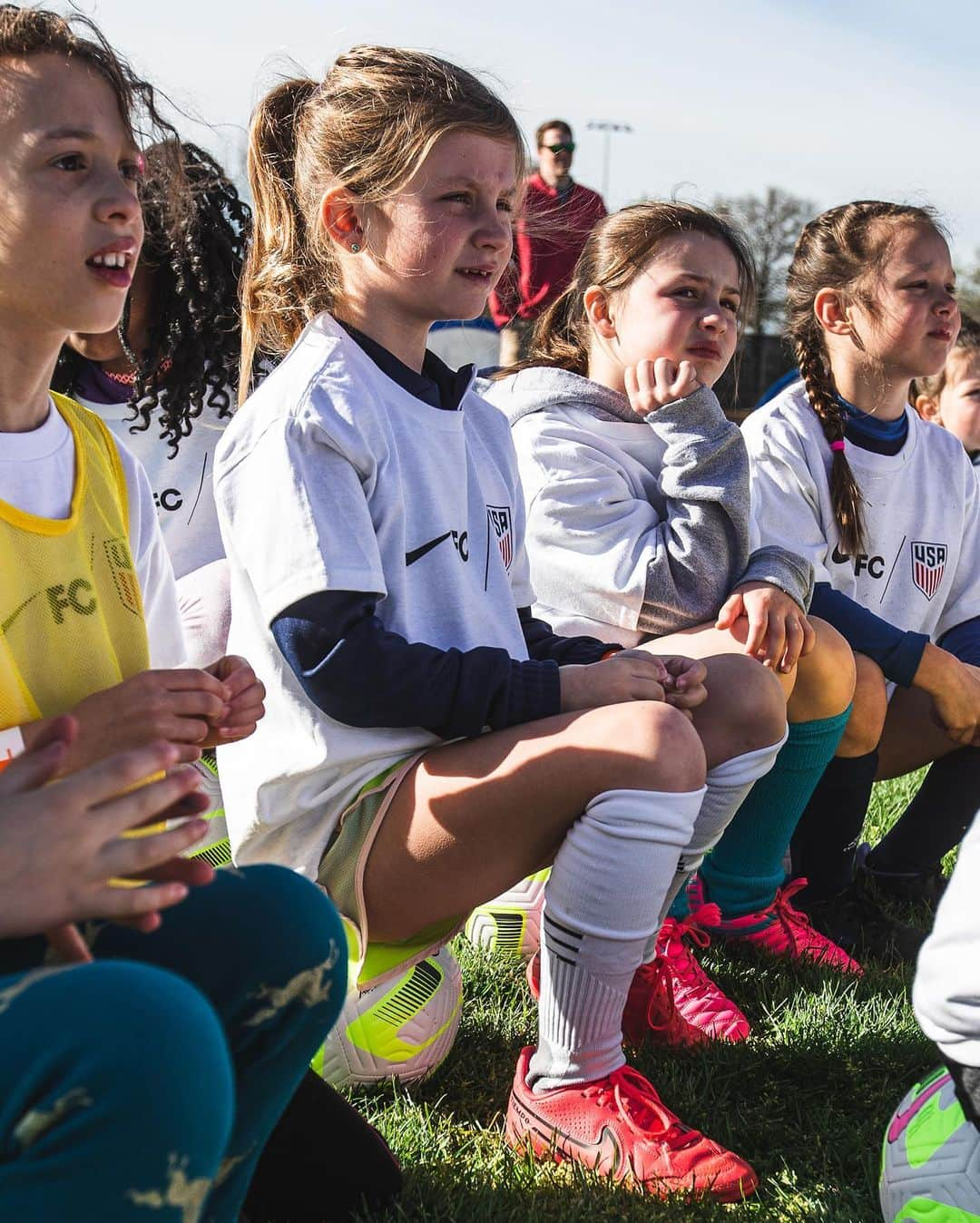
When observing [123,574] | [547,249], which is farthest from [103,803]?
[547,249]

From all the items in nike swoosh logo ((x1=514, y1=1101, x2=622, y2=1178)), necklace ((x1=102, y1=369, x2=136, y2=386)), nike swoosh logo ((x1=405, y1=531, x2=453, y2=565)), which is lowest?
nike swoosh logo ((x1=514, y1=1101, x2=622, y2=1178))

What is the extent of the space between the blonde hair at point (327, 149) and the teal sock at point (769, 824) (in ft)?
4.03

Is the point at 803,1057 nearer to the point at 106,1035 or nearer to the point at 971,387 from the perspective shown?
the point at 106,1035

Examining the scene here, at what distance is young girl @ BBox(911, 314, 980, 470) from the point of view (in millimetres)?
4844

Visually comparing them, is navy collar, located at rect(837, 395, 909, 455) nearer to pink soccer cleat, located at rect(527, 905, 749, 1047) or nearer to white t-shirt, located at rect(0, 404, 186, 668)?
pink soccer cleat, located at rect(527, 905, 749, 1047)

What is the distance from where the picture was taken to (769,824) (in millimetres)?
2709

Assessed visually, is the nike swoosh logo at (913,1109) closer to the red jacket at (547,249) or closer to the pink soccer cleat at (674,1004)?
the pink soccer cleat at (674,1004)

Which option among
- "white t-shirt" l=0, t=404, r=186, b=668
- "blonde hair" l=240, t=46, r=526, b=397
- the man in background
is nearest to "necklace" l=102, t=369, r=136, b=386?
"blonde hair" l=240, t=46, r=526, b=397

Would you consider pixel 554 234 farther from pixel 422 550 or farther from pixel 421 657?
pixel 421 657

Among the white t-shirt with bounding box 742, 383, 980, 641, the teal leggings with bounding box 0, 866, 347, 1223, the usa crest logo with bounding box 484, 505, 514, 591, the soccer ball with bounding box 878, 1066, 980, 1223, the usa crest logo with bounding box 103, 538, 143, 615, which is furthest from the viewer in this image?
the white t-shirt with bounding box 742, 383, 980, 641

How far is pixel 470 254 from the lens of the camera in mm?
2277

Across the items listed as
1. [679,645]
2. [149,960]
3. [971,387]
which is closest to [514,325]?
[971,387]

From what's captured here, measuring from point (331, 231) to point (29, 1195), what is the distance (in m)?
1.66

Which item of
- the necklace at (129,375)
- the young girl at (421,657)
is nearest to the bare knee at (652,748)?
the young girl at (421,657)
